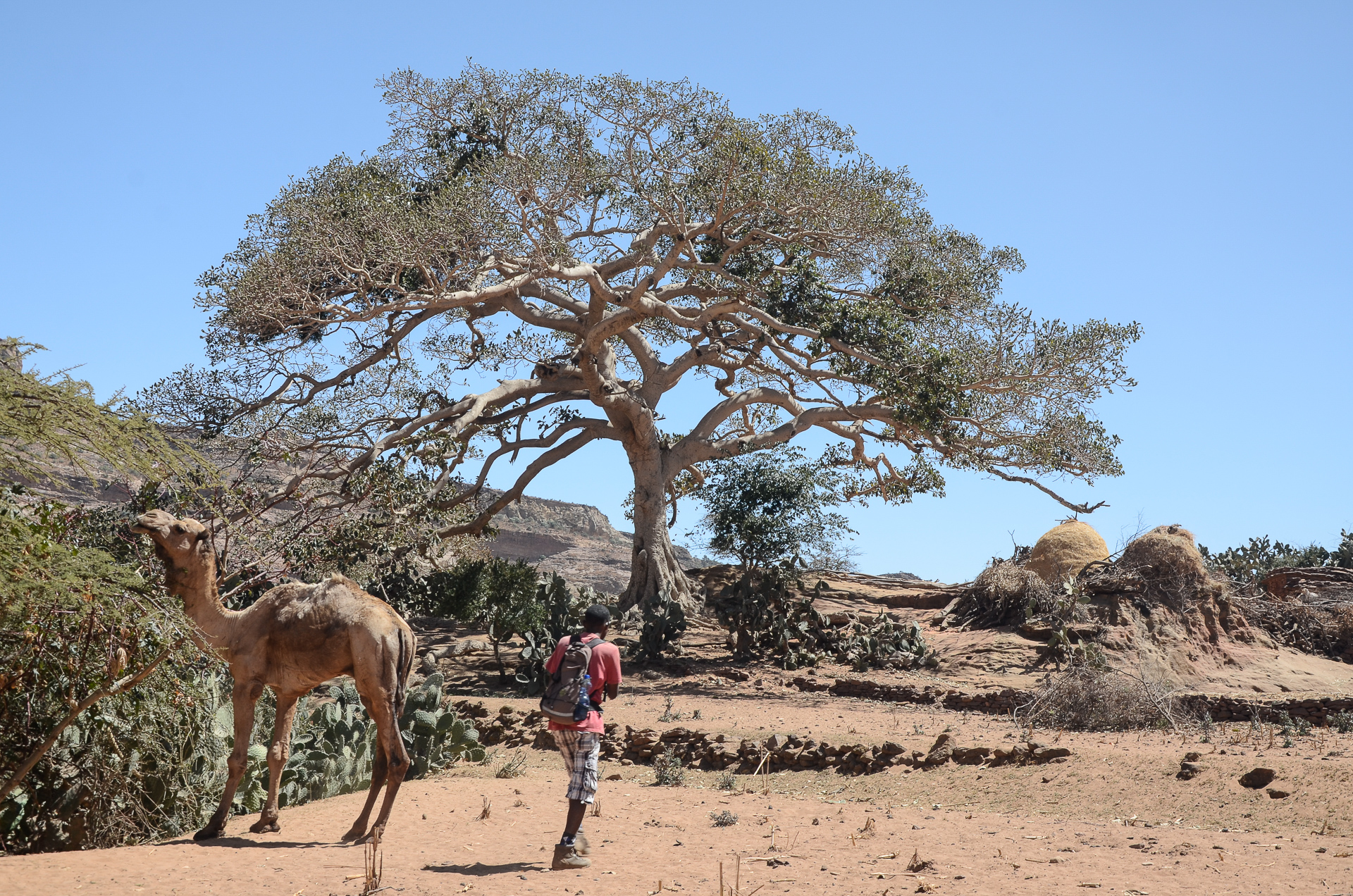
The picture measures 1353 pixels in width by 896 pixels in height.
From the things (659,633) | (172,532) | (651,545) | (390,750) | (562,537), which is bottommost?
(390,750)

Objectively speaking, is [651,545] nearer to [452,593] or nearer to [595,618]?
[452,593]

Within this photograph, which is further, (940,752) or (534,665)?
(534,665)

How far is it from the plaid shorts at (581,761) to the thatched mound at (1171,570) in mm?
13085

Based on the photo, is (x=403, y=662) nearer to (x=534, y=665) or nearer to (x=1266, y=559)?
(x=534, y=665)

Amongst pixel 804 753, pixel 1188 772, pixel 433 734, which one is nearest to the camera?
pixel 1188 772

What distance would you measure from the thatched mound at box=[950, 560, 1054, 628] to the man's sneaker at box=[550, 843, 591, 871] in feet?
42.8

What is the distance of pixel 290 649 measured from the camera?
22.4 feet

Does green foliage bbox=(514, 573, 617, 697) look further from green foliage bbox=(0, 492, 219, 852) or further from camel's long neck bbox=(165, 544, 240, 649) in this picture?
camel's long neck bbox=(165, 544, 240, 649)

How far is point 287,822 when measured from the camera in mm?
7277

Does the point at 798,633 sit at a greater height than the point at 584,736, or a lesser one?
greater

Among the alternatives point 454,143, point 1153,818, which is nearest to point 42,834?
point 1153,818

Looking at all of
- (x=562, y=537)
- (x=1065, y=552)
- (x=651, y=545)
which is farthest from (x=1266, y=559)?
(x=562, y=537)

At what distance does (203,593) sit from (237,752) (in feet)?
3.38

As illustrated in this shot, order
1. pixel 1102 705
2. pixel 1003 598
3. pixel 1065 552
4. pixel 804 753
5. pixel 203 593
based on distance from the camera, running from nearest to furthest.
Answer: pixel 203 593, pixel 804 753, pixel 1102 705, pixel 1003 598, pixel 1065 552
